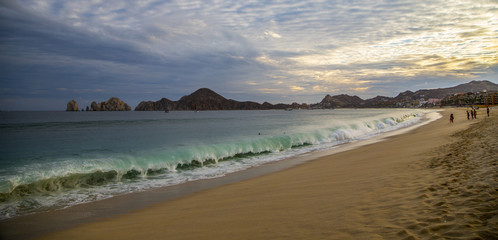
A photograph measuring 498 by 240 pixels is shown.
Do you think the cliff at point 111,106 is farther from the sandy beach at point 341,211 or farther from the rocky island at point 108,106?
the sandy beach at point 341,211

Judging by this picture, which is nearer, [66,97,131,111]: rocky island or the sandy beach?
the sandy beach

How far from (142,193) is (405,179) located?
7592 millimetres

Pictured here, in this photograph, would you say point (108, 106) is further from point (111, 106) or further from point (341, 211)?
point (341, 211)

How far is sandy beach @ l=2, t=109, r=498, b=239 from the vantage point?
11.7ft

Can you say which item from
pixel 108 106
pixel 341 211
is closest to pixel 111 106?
pixel 108 106

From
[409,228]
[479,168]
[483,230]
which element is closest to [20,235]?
[409,228]

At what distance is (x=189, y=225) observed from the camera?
4.68 metres

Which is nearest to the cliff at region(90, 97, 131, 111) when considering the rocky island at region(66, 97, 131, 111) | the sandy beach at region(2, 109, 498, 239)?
the rocky island at region(66, 97, 131, 111)

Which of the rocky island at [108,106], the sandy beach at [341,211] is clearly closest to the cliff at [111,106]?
the rocky island at [108,106]

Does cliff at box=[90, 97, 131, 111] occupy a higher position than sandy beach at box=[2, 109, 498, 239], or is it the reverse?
cliff at box=[90, 97, 131, 111]

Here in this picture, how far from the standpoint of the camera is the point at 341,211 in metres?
4.54

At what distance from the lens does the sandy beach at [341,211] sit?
356 centimetres

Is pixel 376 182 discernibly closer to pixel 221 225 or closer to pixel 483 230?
pixel 483 230

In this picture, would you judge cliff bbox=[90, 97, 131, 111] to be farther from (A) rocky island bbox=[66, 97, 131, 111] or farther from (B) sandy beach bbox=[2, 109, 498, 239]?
(B) sandy beach bbox=[2, 109, 498, 239]
